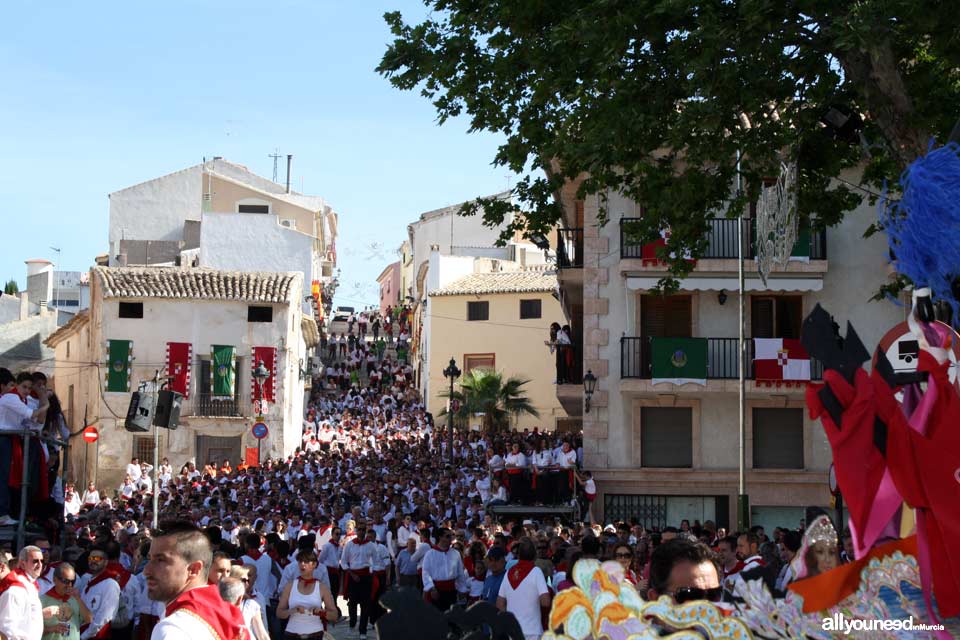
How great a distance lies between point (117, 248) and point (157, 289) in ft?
44.6

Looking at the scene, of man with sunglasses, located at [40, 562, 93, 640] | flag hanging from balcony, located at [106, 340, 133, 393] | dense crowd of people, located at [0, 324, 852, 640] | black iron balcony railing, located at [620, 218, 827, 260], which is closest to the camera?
dense crowd of people, located at [0, 324, 852, 640]

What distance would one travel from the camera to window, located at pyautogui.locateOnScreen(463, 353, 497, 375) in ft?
194

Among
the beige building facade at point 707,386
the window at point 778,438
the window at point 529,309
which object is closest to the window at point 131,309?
the window at point 529,309

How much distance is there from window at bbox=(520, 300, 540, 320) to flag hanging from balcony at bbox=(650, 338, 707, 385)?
28.1m

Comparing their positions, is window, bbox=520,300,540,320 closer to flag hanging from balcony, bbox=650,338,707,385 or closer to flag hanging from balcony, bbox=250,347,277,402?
flag hanging from balcony, bbox=250,347,277,402

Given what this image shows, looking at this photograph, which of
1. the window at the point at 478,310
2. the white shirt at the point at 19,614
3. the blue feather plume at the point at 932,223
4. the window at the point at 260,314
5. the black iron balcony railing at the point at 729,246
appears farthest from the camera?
the window at the point at 478,310

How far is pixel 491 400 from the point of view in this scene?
53.3 m

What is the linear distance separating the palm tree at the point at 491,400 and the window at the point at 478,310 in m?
5.34

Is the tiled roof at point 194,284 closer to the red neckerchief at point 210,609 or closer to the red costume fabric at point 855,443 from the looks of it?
the red costume fabric at point 855,443

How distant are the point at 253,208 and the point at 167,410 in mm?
43829

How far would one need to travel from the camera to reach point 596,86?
48.8 feet

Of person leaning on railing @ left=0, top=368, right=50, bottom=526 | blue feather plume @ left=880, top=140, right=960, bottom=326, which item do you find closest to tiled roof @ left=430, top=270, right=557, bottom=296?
person leaning on railing @ left=0, top=368, right=50, bottom=526

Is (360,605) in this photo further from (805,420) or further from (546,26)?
(805,420)

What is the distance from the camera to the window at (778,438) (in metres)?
31.0
